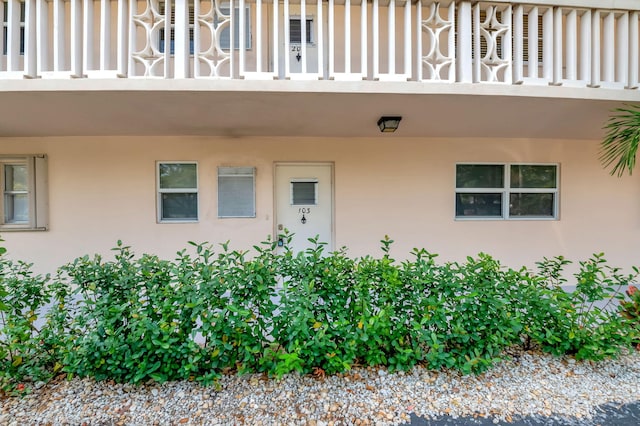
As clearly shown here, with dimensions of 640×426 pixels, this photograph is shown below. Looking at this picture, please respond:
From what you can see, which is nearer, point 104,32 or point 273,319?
point 273,319

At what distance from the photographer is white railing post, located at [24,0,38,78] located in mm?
3053

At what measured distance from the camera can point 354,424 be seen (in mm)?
1793

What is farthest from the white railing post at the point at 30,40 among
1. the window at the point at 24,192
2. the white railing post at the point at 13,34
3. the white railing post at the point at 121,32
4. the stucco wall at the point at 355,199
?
the window at the point at 24,192

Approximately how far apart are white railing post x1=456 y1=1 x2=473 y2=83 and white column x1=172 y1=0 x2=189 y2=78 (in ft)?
9.74

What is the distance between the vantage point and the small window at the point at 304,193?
14.7 ft

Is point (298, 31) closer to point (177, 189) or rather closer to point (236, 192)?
point (236, 192)

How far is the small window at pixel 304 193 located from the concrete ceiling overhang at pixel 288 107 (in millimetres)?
745

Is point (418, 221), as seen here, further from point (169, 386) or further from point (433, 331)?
point (169, 386)

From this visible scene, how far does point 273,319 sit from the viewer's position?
2.10m

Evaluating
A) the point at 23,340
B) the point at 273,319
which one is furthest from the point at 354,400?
the point at 23,340

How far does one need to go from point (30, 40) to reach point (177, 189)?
2171mm

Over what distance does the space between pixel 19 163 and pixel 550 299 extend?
6.63 metres

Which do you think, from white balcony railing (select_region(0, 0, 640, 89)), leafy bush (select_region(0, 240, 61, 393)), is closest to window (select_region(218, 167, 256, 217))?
white balcony railing (select_region(0, 0, 640, 89))

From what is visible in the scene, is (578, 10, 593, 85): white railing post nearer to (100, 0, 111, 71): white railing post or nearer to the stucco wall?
the stucco wall
